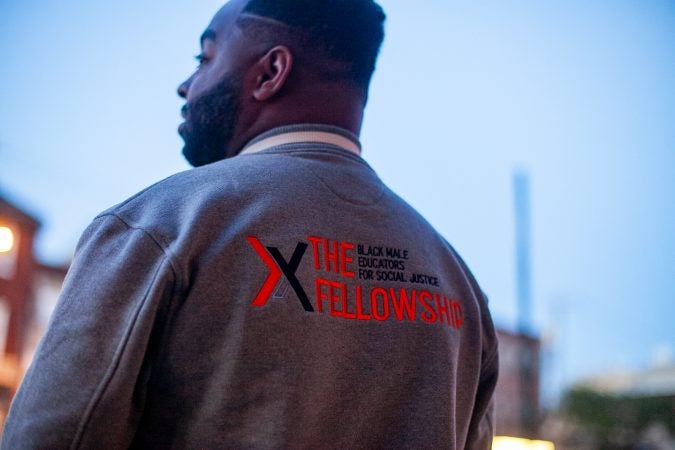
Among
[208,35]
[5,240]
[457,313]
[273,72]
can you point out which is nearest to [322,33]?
[273,72]

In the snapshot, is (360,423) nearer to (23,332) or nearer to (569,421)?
(23,332)

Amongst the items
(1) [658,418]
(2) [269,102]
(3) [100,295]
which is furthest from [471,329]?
(1) [658,418]

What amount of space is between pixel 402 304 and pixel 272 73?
507 millimetres

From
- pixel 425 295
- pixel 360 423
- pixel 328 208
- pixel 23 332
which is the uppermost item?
pixel 328 208

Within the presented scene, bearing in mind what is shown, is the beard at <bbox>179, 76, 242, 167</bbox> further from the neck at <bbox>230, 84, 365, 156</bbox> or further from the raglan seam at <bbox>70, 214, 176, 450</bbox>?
the raglan seam at <bbox>70, 214, 176, 450</bbox>

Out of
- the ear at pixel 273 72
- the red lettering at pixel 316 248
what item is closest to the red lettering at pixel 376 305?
the red lettering at pixel 316 248

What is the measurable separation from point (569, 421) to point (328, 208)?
27.6m

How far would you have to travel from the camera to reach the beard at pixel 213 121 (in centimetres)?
131

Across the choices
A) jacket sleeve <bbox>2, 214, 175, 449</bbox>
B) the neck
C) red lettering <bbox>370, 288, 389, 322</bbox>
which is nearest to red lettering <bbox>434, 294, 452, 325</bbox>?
red lettering <bbox>370, 288, 389, 322</bbox>

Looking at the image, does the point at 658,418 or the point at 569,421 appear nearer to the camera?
the point at 658,418

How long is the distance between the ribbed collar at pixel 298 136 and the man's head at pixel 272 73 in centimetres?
2

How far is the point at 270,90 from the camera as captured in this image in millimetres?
1289

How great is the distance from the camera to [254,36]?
132 centimetres

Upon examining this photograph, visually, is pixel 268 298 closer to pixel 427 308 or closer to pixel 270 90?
pixel 427 308
